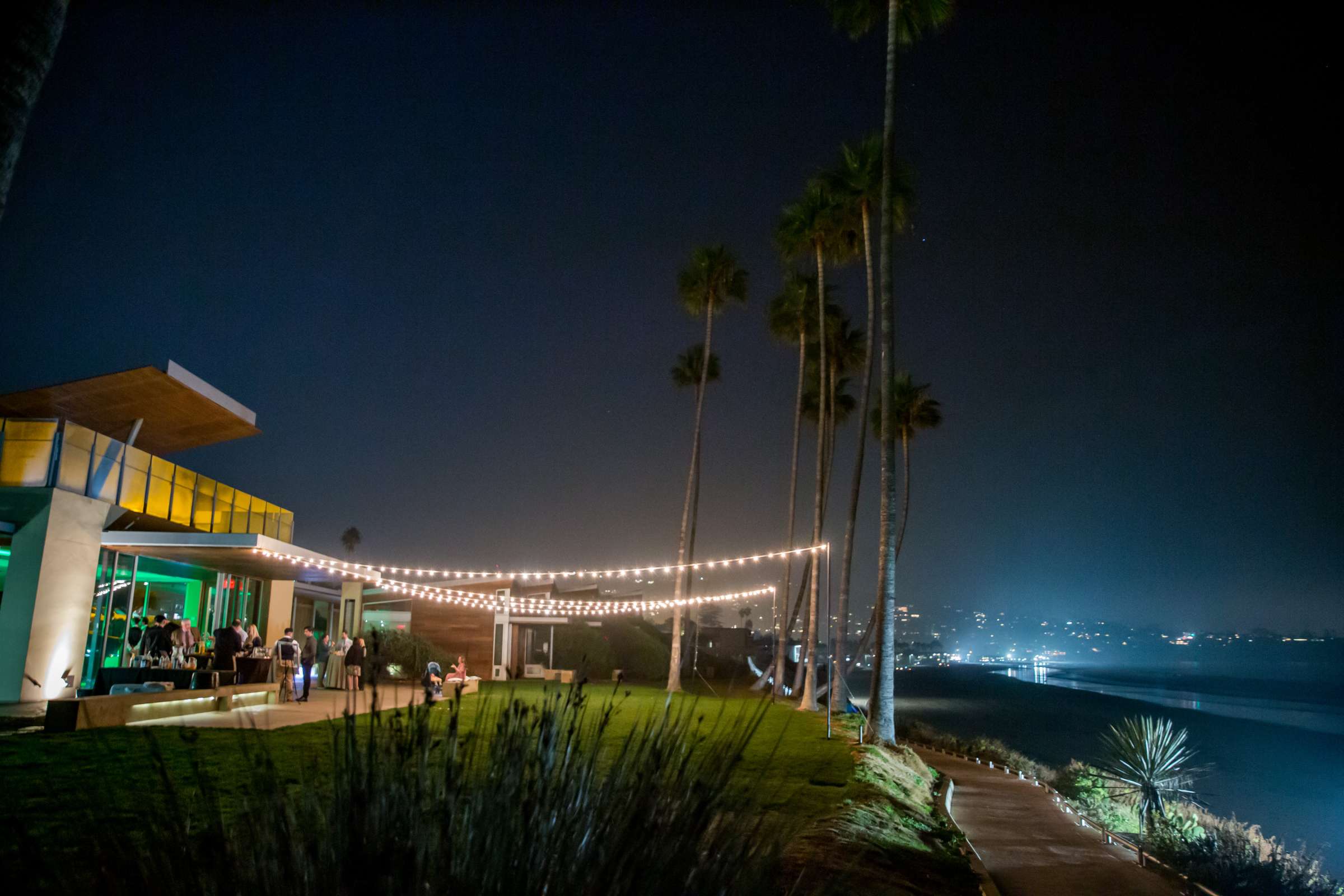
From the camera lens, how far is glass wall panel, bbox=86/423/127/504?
17078 mm

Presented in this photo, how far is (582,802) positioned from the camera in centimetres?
269

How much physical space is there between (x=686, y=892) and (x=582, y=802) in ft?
1.46

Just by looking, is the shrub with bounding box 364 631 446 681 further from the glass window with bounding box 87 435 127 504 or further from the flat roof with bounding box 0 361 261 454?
the glass window with bounding box 87 435 127 504

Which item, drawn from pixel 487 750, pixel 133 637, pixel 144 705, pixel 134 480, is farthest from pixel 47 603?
pixel 487 750

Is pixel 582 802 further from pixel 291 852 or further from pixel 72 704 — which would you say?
pixel 72 704

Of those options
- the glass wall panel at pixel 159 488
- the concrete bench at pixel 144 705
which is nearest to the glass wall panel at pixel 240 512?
the glass wall panel at pixel 159 488

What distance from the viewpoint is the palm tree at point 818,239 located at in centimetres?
2653

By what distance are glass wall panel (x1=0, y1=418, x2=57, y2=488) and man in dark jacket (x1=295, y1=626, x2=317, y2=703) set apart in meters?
5.90

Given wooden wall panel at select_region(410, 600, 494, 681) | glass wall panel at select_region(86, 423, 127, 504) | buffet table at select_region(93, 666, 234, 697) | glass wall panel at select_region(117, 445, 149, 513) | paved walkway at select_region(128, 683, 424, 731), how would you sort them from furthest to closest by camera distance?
wooden wall panel at select_region(410, 600, 494, 681) → glass wall panel at select_region(117, 445, 149, 513) → glass wall panel at select_region(86, 423, 127, 504) → buffet table at select_region(93, 666, 234, 697) → paved walkway at select_region(128, 683, 424, 731)

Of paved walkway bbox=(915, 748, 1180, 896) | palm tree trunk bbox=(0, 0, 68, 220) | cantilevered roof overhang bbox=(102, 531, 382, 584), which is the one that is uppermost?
palm tree trunk bbox=(0, 0, 68, 220)

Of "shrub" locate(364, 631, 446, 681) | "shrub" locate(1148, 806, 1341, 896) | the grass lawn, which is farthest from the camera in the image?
"shrub" locate(364, 631, 446, 681)

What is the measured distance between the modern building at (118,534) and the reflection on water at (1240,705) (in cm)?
8724

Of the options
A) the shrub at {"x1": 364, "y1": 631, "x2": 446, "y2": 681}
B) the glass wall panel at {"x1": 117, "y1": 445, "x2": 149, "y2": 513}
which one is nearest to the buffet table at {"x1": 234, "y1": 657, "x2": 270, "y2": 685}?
the glass wall panel at {"x1": 117, "y1": 445, "x2": 149, "y2": 513}

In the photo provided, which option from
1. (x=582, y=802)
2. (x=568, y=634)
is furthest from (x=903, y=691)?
(x=582, y=802)
